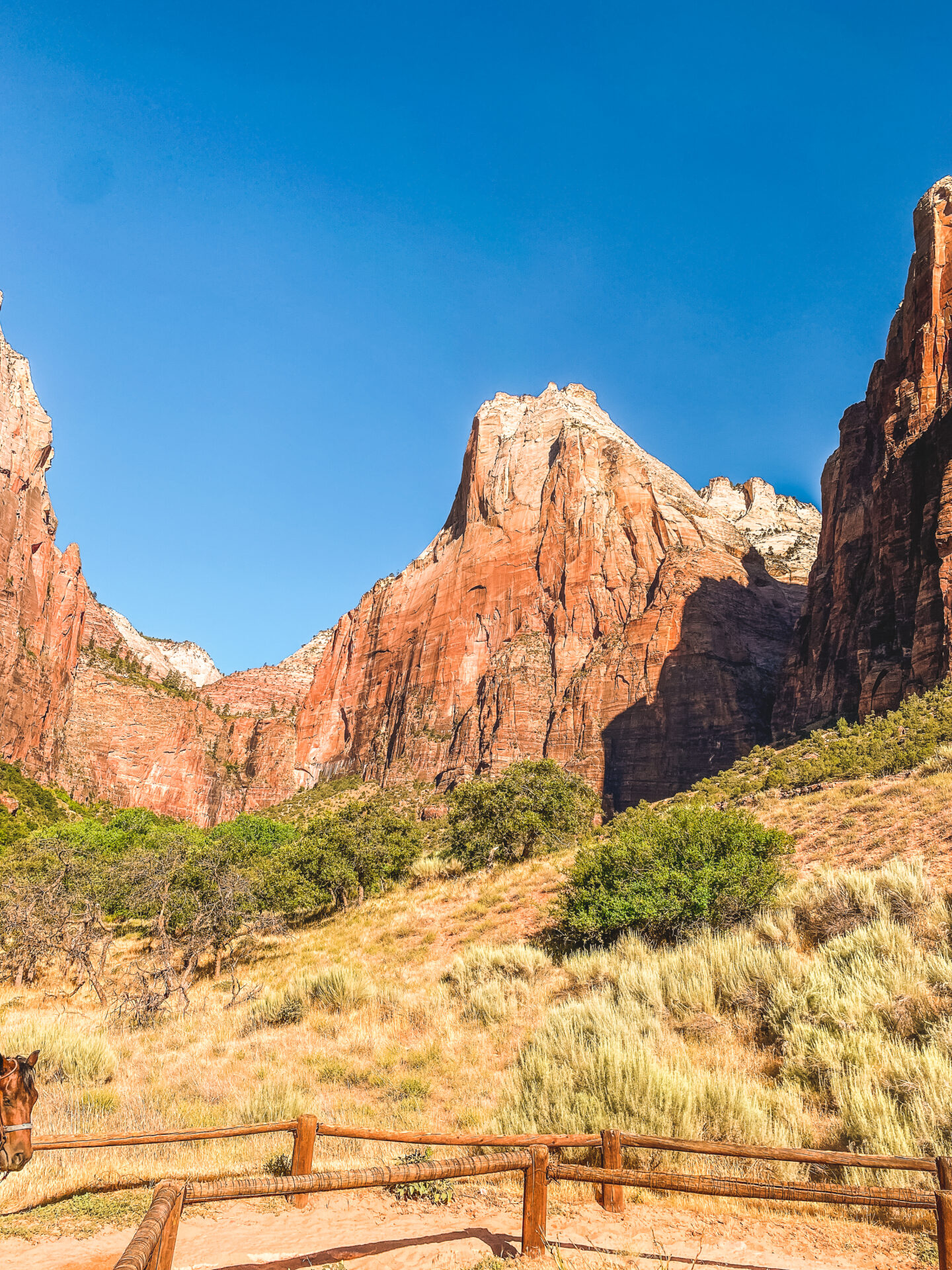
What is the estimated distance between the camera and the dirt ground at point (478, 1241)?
519 centimetres

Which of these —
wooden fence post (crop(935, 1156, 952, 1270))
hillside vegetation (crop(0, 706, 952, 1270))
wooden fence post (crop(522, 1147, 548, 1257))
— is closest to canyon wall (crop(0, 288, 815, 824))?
hillside vegetation (crop(0, 706, 952, 1270))

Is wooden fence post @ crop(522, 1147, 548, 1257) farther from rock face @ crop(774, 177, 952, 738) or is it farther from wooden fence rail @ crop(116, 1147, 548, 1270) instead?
rock face @ crop(774, 177, 952, 738)

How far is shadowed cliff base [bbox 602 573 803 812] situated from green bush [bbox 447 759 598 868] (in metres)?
45.8

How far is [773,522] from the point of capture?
143 m

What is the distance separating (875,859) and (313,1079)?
463 inches

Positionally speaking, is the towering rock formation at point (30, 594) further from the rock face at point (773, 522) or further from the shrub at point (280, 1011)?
the rock face at point (773, 522)

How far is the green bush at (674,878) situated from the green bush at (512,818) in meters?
9.82

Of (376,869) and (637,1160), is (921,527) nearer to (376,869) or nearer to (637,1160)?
(376,869)

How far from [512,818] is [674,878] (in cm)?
1376

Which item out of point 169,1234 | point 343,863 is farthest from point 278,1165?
point 343,863

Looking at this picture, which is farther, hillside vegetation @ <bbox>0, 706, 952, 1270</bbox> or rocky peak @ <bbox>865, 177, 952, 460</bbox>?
rocky peak @ <bbox>865, 177, 952, 460</bbox>

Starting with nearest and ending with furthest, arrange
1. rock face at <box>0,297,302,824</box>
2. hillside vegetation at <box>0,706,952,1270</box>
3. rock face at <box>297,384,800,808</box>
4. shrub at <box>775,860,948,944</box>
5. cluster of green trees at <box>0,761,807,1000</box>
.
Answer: hillside vegetation at <box>0,706,952,1270</box>
shrub at <box>775,860,948,944</box>
cluster of green trees at <box>0,761,807,1000</box>
rock face at <box>297,384,800,808</box>
rock face at <box>0,297,302,824</box>

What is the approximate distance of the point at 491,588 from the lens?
331 ft

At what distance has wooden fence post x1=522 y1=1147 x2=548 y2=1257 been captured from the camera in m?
5.06
